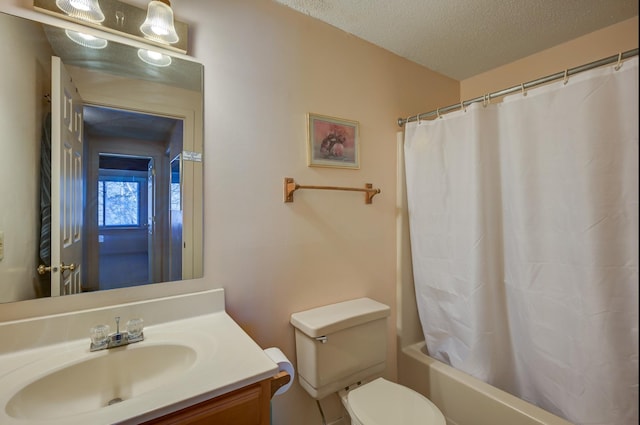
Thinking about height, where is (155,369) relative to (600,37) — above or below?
below

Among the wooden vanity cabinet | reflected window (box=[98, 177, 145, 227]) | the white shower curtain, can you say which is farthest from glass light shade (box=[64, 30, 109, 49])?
the white shower curtain

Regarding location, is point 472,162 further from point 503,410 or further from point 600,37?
point 503,410

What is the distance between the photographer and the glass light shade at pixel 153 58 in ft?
3.97

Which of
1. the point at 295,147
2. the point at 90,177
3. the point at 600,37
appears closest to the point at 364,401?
the point at 295,147

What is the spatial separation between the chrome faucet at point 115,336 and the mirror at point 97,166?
168 millimetres

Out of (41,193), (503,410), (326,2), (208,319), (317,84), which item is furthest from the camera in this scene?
(317,84)

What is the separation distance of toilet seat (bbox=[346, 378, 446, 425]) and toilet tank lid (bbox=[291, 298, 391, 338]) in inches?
12.3

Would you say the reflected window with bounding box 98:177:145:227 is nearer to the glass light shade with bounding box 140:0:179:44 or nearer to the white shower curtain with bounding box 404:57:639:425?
the glass light shade with bounding box 140:0:179:44

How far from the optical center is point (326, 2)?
150 cm

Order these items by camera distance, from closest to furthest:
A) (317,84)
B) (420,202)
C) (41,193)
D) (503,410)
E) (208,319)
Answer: (41,193) < (208,319) < (503,410) < (317,84) < (420,202)

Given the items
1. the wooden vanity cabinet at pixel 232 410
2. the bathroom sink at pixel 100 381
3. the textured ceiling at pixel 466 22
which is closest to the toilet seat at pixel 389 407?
the wooden vanity cabinet at pixel 232 410

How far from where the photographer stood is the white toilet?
1324mm

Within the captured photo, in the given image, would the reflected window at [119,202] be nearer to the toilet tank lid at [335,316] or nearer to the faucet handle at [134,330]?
the faucet handle at [134,330]

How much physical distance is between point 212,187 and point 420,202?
1211mm
